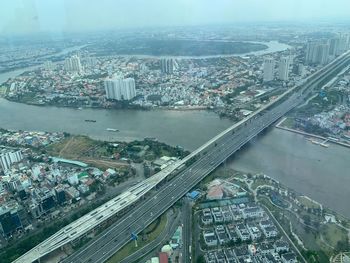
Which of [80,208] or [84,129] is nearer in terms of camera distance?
[80,208]

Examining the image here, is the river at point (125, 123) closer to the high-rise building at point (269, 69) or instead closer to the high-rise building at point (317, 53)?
the high-rise building at point (269, 69)

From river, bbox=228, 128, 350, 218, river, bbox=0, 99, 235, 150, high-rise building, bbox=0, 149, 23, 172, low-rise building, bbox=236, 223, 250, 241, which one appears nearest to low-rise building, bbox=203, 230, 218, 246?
low-rise building, bbox=236, 223, 250, 241

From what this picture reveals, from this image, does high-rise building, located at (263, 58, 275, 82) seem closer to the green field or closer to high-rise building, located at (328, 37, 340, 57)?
high-rise building, located at (328, 37, 340, 57)

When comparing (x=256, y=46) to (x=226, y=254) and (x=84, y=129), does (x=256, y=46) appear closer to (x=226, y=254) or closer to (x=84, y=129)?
(x=84, y=129)

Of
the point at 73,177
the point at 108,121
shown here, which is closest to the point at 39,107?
the point at 108,121

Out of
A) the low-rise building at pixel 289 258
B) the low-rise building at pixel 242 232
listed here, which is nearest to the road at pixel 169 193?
the low-rise building at pixel 242 232

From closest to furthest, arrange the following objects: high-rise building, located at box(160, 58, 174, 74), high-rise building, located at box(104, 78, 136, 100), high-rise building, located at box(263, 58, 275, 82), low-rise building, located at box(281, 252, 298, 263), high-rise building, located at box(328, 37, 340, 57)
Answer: low-rise building, located at box(281, 252, 298, 263) → high-rise building, located at box(104, 78, 136, 100) → high-rise building, located at box(263, 58, 275, 82) → high-rise building, located at box(160, 58, 174, 74) → high-rise building, located at box(328, 37, 340, 57)

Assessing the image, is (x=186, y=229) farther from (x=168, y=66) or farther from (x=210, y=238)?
(x=168, y=66)

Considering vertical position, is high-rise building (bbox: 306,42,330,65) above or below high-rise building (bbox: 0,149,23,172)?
above
